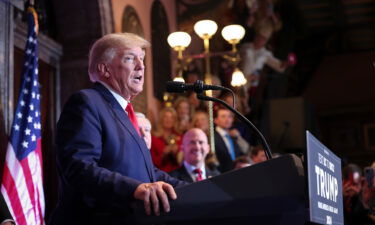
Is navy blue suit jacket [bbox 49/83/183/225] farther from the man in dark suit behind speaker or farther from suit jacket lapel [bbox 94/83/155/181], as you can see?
the man in dark suit behind speaker

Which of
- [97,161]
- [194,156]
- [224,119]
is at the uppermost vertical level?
[224,119]

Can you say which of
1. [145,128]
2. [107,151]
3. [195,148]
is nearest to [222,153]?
[195,148]

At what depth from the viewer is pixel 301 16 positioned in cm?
1622

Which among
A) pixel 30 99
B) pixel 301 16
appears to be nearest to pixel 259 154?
pixel 30 99

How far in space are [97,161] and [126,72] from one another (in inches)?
17.5

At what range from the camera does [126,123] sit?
2.43 m

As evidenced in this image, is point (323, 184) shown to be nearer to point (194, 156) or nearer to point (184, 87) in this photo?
point (184, 87)

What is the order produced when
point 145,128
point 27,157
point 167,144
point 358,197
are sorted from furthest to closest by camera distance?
point 167,144, point 358,197, point 27,157, point 145,128

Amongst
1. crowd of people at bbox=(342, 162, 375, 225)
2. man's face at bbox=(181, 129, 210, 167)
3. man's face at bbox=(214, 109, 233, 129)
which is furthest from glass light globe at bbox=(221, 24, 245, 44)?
man's face at bbox=(181, 129, 210, 167)

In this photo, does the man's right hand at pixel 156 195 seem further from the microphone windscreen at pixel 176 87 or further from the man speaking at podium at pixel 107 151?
the microphone windscreen at pixel 176 87

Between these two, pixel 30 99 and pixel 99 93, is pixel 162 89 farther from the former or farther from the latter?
pixel 99 93

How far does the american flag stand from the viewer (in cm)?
470

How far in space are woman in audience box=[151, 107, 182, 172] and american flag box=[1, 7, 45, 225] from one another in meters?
1.78

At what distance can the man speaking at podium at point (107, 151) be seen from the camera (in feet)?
6.72
